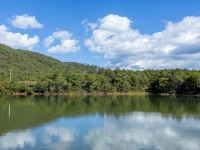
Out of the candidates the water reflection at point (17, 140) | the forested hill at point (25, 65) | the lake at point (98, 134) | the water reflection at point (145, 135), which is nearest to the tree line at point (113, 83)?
the forested hill at point (25, 65)

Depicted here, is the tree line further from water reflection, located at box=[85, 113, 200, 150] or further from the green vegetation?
water reflection, located at box=[85, 113, 200, 150]

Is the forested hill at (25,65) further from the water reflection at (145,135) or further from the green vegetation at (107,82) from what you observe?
the water reflection at (145,135)

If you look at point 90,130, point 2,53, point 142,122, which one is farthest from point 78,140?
point 2,53

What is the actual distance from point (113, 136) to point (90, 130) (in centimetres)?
329

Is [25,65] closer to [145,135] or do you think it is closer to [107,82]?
[107,82]

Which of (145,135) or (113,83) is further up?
(113,83)

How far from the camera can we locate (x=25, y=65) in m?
115

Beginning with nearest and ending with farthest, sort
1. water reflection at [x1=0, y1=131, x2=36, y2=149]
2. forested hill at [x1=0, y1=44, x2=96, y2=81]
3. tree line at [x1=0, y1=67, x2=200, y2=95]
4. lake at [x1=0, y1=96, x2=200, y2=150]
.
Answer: water reflection at [x1=0, y1=131, x2=36, y2=149]
lake at [x1=0, y1=96, x2=200, y2=150]
tree line at [x1=0, y1=67, x2=200, y2=95]
forested hill at [x1=0, y1=44, x2=96, y2=81]

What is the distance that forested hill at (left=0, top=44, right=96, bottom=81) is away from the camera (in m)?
99.2

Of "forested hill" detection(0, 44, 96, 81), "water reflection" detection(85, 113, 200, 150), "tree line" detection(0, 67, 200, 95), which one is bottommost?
"water reflection" detection(85, 113, 200, 150)

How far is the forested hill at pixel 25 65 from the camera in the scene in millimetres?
99250

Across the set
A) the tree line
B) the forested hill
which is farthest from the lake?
the forested hill

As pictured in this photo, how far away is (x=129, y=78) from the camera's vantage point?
92.6 m

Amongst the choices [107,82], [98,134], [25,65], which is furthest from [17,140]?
[25,65]
